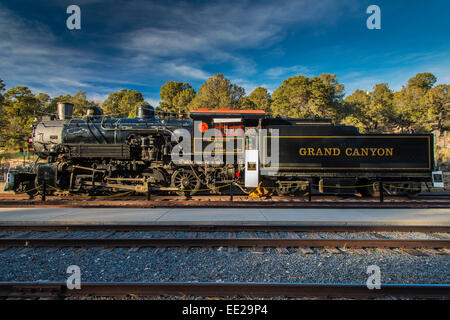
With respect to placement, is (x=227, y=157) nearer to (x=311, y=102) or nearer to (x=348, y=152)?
(x=348, y=152)

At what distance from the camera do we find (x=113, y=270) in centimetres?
387

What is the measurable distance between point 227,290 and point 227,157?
19.9 ft

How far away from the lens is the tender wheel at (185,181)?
30.0 ft

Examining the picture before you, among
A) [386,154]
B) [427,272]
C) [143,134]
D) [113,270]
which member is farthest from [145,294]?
[386,154]

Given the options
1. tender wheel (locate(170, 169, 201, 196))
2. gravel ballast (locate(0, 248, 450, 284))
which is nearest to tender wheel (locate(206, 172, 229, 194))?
tender wheel (locate(170, 169, 201, 196))

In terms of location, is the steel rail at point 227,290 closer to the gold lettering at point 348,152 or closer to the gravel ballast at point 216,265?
the gravel ballast at point 216,265

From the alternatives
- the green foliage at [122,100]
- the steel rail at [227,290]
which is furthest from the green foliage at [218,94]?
the steel rail at [227,290]

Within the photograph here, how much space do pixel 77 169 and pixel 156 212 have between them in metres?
4.39

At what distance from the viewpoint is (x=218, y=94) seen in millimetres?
34219

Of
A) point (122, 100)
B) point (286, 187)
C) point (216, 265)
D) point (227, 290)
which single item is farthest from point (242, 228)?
point (122, 100)

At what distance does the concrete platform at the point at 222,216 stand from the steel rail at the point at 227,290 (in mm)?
2882

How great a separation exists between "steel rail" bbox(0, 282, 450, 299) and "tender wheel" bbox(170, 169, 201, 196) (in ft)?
19.5

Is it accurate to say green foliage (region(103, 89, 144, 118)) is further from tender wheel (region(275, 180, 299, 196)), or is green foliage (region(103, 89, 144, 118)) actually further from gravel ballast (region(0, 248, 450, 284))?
gravel ballast (region(0, 248, 450, 284))
